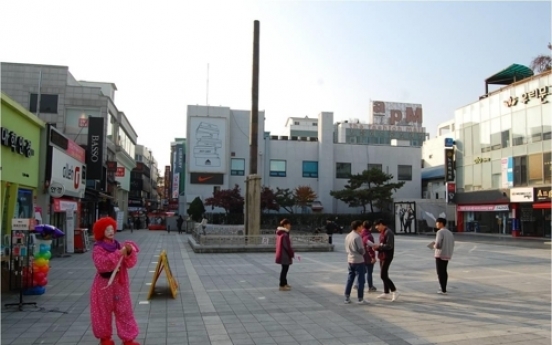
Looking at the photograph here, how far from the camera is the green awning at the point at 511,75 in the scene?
43000mm

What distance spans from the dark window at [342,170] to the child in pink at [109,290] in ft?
165

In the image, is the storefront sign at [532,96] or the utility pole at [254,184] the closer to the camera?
the utility pole at [254,184]

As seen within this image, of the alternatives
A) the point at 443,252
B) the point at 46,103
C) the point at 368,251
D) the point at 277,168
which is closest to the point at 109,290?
the point at 368,251

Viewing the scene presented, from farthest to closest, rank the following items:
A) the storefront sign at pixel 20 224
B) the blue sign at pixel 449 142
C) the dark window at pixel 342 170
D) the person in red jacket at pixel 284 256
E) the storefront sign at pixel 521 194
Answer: the dark window at pixel 342 170 < the blue sign at pixel 449 142 < the storefront sign at pixel 521 194 < the person in red jacket at pixel 284 256 < the storefront sign at pixel 20 224

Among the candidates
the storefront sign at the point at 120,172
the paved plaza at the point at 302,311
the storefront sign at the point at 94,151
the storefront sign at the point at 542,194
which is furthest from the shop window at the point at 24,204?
the storefront sign at the point at 542,194

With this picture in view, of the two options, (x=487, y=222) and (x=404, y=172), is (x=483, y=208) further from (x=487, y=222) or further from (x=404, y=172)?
(x=404, y=172)

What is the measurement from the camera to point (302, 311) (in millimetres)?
8156

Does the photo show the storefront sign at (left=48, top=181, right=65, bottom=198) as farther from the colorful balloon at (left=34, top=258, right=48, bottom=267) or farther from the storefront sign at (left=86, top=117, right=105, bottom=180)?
the colorful balloon at (left=34, top=258, right=48, bottom=267)

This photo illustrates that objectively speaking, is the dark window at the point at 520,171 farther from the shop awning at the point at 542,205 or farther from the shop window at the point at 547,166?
the shop awning at the point at 542,205

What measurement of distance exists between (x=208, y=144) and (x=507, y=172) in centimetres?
2978

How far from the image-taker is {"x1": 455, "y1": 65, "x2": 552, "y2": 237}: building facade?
3522 cm

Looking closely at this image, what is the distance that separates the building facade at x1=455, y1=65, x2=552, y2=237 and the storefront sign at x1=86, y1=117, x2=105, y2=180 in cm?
3135

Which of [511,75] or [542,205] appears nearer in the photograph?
[542,205]

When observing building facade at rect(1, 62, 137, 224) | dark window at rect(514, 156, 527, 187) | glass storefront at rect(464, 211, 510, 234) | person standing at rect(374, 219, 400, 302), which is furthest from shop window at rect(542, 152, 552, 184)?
building facade at rect(1, 62, 137, 224)
